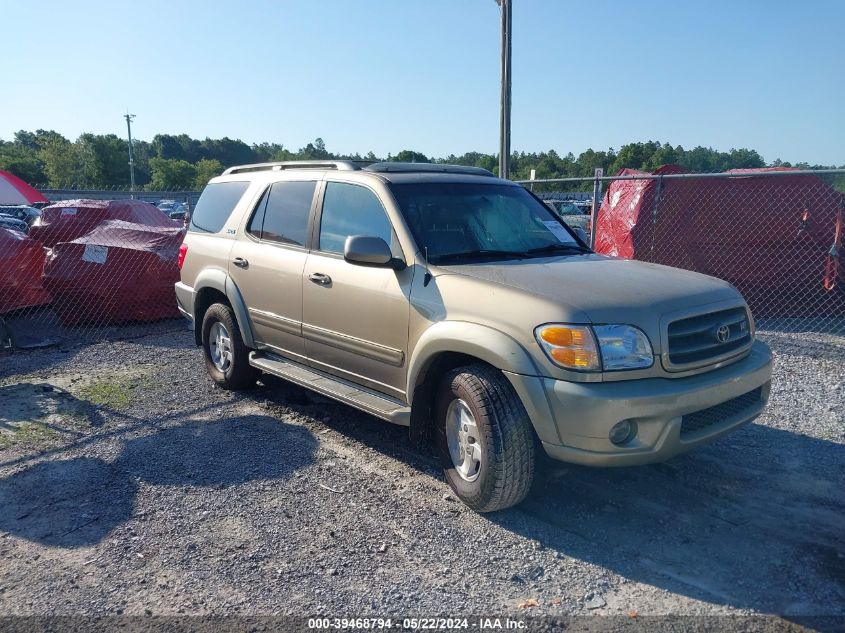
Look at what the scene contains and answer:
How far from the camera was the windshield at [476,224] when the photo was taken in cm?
433

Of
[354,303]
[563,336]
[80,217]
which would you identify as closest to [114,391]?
[354,303]

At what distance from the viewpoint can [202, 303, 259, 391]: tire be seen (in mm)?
5926

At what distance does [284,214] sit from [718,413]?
347 centimetres

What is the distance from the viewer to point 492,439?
11.7 ft

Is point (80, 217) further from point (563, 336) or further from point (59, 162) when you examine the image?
point (59, 162)

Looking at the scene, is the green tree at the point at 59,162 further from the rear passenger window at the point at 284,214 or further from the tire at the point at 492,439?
the tire at the point at 492,439

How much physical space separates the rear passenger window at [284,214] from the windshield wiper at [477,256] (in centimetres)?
135

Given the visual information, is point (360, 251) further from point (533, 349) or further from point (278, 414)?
point (278, 414)

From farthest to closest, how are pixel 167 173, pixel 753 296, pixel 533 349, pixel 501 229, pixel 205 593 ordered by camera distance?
1. pixel 167 173
2. pixel 753 296
3. pixel 501 229
4. pixel 533 349
5. pixel 205 593

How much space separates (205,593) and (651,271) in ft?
10.1

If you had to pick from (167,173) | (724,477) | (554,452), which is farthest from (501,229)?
(167,173)

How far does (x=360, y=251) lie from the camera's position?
4.04 metres

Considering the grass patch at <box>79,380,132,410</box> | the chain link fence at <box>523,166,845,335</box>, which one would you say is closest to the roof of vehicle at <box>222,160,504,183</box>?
the grass patch at <box>79,380,132,410</box>

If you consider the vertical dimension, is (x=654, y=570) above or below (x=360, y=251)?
below
